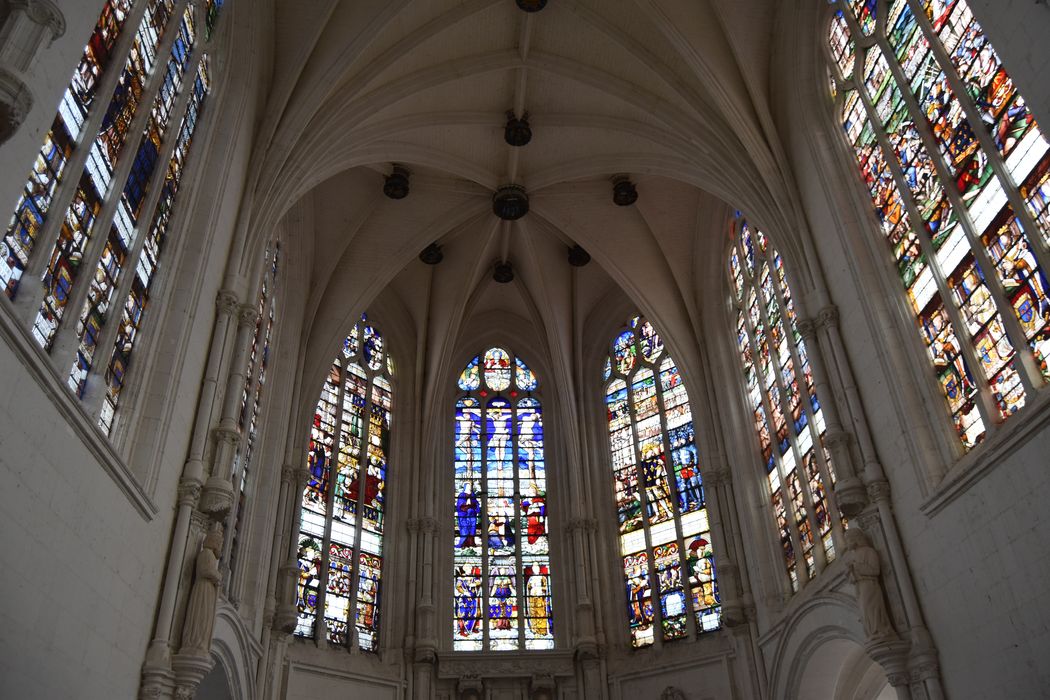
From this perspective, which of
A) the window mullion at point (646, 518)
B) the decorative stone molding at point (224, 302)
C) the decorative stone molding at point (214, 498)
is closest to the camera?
the decorative stone molding at point (214, 498)

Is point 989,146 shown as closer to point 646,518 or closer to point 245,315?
point 245,315

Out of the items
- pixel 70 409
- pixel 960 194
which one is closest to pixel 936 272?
pixel 960 194

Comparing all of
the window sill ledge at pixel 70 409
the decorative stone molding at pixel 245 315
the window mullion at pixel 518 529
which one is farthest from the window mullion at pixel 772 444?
the window sill ledge at pixel 70 409

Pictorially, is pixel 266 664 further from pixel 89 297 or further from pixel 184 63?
pixel 184 63

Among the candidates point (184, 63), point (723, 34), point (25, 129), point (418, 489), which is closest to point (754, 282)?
point (723, 34)

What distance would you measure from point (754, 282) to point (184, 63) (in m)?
10.3

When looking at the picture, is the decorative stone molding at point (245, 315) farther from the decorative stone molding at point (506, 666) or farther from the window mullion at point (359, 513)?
the decorative stone molding at point (506, 666)

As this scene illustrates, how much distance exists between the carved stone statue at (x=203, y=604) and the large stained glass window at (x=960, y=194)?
8866 mm

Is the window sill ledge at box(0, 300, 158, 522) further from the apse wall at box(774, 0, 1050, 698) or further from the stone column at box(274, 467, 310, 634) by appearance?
the apse wall at box(774, 0, 1050, 698)

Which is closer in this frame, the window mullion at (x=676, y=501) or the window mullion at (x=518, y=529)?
the window mullion at (x=676, y=501)

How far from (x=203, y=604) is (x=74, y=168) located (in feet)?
16.7

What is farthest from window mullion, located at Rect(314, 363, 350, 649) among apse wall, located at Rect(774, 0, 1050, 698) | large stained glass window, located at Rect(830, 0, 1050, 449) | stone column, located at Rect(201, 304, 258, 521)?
large stained glass window, located at Rect(830, 0, 1050, 449)

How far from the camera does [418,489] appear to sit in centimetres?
1994

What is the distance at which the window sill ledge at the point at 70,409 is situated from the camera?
24.2 feet
